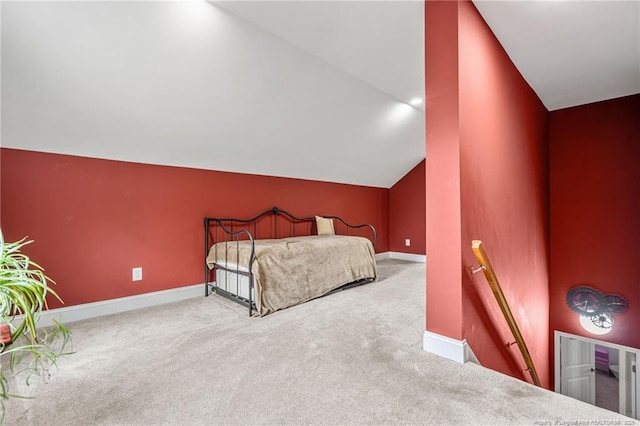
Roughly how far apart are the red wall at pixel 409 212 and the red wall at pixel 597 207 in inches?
76.5

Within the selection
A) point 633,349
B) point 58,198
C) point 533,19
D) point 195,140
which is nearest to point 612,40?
point 533,19

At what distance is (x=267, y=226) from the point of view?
376cm

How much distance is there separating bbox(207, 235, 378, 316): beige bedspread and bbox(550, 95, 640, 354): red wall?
245 centimetres

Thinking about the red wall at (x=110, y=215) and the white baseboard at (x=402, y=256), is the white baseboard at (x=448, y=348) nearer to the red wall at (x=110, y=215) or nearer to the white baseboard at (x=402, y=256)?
the red wall at (x=110, y=215)

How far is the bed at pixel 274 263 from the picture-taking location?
250cm

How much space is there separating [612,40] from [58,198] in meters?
4.52

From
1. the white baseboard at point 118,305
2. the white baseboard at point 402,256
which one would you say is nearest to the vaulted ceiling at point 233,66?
the white baseboard at point 118,305

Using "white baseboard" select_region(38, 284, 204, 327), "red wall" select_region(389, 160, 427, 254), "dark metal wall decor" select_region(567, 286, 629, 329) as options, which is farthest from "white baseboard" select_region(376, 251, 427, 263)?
"white baseboard" select_region(38, 284, 204, 327)

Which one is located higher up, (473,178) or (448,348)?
(473,178)

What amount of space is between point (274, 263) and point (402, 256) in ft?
11.6

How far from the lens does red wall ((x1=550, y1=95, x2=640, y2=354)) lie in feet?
10.3

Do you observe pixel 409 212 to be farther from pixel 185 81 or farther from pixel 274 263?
pixel 185 81

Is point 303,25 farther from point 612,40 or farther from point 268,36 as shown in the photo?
point 612,40

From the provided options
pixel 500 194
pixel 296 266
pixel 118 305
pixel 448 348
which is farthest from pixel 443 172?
pixel 118 305
